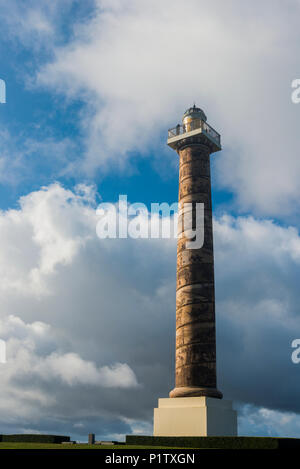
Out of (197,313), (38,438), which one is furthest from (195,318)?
(38,438)

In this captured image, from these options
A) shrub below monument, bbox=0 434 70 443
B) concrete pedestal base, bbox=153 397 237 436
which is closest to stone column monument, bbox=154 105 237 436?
concrete pedestal base, bbox=153 397 237 436

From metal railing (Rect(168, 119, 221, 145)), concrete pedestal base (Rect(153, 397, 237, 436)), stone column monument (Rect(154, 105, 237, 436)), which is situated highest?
metal railing (Rect(168, 119, 221, 145))

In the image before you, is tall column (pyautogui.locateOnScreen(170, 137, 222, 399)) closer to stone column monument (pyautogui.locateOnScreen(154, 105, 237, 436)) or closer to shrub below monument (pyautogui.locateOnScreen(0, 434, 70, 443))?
stone column monument (pyautogui.locateOnScreen(154, 105, 237, 436))

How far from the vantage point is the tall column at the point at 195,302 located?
22.5m

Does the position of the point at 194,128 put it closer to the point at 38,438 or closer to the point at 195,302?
the point at 195,302

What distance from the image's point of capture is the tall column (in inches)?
886

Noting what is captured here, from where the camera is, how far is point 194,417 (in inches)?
845

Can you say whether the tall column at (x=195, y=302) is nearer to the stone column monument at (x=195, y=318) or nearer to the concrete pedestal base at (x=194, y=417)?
the stone column monument at (x=195, y=318)

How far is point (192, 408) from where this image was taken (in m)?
21.6

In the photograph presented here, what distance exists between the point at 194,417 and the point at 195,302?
5.44 m
